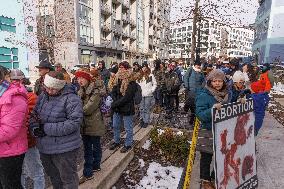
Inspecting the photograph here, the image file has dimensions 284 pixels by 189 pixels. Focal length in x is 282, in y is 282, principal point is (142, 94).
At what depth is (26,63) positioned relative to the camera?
23.0 meters

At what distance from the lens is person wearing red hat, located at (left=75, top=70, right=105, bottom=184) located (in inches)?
168

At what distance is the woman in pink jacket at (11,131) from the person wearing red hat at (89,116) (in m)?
1.09

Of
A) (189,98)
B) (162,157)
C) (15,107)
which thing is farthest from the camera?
(189,98)

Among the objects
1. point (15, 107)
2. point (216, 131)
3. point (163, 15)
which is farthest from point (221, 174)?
point (163, 15)

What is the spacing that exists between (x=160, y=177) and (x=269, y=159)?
94.9 inches

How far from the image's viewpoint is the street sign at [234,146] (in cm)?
267

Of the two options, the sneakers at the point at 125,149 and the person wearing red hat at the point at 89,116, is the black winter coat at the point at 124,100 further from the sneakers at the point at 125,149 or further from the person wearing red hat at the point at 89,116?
the person wearing red hat at the point at 89,116

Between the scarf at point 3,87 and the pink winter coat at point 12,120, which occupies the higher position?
the scarf at point 3,87

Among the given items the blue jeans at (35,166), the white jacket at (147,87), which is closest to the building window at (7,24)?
the white jacket at (147,87)

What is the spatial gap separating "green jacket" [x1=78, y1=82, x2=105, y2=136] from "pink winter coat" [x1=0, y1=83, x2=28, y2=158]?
1.14 m

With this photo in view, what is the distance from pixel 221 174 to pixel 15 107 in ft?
7.47

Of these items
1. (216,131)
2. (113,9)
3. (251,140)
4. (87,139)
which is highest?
(113,9)

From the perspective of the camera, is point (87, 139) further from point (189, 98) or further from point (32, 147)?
point (189, 98)

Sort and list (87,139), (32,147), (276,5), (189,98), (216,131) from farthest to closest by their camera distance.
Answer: (276,5) → (189,98) → (87,139) → (32,147) → (216,131)
